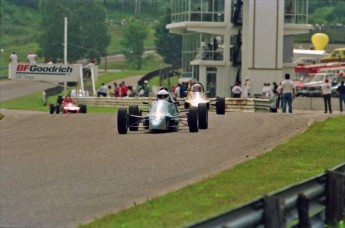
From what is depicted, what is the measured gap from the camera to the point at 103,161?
69.6ft

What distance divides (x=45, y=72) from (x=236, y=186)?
164 ft

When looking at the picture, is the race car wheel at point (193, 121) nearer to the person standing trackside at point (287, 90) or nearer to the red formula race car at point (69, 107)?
the person standing trackside at point (287, 90)

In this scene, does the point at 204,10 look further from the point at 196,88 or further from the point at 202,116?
the point at 202,116

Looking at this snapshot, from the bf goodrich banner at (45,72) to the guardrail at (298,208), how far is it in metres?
52.6

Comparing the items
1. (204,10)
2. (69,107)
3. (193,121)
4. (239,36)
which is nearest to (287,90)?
(69,107)

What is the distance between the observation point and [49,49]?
11912 centimetres

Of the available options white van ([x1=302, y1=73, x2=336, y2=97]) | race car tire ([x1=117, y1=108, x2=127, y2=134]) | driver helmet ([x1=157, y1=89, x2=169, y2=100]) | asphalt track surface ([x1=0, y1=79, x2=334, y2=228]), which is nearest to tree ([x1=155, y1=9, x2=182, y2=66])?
white van ([x1=302, y1=73, x2=336, y2=97])

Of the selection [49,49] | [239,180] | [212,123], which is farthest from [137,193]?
[49,49]

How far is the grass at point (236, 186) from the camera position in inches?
529

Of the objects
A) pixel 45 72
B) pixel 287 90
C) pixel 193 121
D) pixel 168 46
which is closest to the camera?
pixel 193 121

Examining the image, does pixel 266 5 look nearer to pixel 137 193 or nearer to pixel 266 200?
pixel 137 193

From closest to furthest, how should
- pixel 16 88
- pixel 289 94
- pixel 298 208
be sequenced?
pixel 298 208, pixel 289 94, pixel 16 88

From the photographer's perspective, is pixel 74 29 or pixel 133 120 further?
pixel 74 29

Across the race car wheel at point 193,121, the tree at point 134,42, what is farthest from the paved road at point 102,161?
the tree at point 134,42
